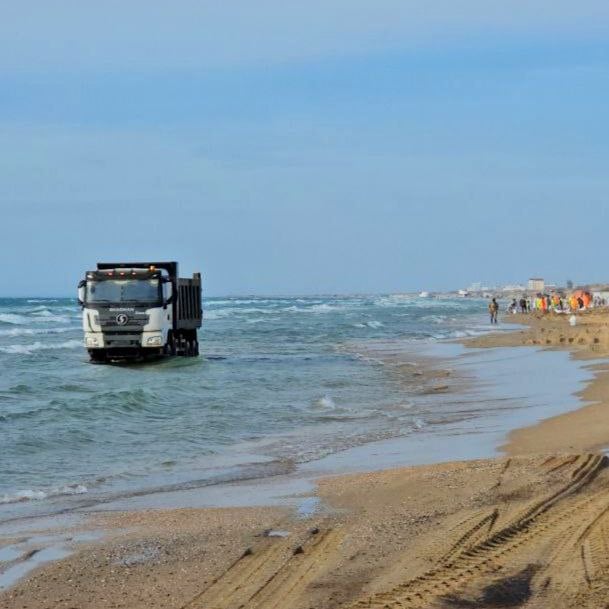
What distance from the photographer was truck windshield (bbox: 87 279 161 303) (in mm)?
28656

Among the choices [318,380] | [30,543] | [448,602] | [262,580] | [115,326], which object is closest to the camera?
[448,602]

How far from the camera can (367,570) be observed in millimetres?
6750

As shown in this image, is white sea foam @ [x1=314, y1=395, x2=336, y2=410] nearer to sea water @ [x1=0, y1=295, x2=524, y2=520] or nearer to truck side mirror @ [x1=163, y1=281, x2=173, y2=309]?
sea water @ [x1=0, y1=295, x2=524, y2=520]

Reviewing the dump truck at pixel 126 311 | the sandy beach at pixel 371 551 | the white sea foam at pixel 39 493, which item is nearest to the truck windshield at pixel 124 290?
the dump truck at pixel 126 311

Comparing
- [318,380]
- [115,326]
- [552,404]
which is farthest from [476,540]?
[115,326]

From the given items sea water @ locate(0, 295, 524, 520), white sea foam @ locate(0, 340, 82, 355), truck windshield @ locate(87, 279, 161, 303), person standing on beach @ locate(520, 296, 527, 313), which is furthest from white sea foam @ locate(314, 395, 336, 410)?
person standing on beach @ locate(520, 296, 527, 313)

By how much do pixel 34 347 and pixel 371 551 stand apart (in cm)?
3395

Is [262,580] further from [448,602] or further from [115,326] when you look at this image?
[115,326]

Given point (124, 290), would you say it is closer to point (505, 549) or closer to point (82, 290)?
point (82, 290)

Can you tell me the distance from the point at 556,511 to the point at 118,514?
3.59 m

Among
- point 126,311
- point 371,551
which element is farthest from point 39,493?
point 126,311

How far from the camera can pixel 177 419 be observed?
57.8 feet

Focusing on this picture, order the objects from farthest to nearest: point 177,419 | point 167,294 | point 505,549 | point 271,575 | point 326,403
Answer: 1. point 167,294
2. point 326,403
3. point 177,419
4. point 505,549
5. point 271,575

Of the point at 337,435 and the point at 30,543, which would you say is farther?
the point at 337,435
